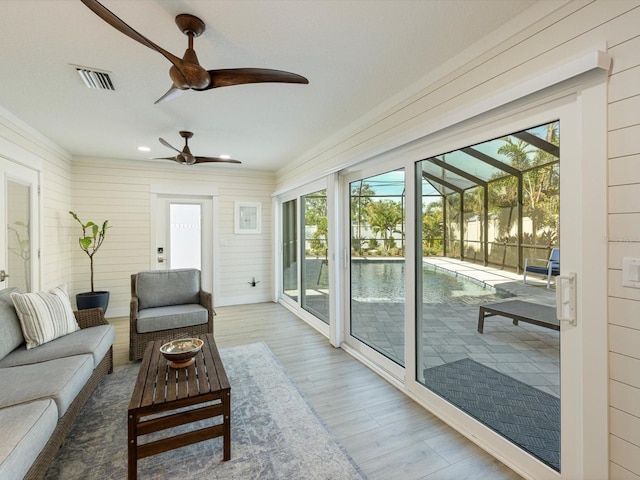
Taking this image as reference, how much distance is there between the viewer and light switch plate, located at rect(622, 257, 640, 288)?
139cm

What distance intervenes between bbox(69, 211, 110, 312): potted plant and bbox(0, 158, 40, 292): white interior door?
74 centimetres

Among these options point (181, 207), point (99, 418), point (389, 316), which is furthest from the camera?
point (181, 207)

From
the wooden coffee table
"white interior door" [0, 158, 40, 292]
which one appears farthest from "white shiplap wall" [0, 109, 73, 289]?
the wooden coffee table

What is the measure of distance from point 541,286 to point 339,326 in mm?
2437

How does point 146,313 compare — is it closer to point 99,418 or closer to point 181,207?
point 99,418

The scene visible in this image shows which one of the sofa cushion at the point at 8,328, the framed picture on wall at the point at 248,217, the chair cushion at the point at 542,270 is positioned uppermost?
the framed picture on wall at the point at 248,217

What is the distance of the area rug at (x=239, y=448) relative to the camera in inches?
73.2

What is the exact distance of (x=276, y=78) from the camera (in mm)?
1940

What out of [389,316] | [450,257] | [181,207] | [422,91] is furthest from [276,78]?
[181,207]

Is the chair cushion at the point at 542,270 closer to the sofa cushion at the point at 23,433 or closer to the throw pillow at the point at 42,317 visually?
the sofa cushion at the point at 23,433

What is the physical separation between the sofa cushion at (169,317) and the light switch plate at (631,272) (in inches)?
140

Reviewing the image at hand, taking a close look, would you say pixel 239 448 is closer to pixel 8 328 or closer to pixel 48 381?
pixel 48 381

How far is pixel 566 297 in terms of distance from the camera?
5.34ft

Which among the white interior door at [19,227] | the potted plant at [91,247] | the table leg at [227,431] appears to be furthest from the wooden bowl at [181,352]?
the potted plant at [91,247]
